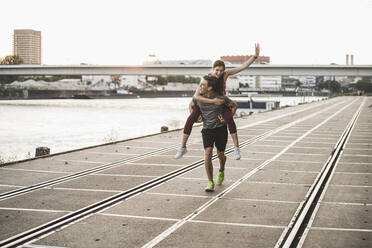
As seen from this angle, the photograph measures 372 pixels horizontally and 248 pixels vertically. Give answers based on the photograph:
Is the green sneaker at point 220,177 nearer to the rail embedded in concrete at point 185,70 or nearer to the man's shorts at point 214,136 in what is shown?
the man's shorts at point 214,136

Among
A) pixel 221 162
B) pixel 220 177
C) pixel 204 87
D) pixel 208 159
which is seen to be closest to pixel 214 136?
pixel 208 159

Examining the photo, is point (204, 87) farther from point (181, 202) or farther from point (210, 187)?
point (181, 202)

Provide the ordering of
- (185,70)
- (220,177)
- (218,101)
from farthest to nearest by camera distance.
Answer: (185,70)
(220,177)
(218,101)

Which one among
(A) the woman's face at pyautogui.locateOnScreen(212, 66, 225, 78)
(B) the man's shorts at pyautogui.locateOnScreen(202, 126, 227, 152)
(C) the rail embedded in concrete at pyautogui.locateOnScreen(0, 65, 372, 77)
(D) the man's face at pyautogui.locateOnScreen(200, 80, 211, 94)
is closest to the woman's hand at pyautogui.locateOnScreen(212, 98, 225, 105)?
(D) the man's face at pyautogui.locateOnScreen(200, 80, 211, 94)

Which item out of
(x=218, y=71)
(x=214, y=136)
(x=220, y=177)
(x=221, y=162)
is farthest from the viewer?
(x=220, y=177)

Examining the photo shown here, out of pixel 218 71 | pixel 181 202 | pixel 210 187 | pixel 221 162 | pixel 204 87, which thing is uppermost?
pixel 218 71

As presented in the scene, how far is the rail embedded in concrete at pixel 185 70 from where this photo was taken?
77.5 metres

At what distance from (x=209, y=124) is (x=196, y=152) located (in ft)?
20.7

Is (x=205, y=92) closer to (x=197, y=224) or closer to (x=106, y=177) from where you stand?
(x=197, y=224)

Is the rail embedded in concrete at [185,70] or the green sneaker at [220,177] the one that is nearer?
the green sneaker at [220,177]

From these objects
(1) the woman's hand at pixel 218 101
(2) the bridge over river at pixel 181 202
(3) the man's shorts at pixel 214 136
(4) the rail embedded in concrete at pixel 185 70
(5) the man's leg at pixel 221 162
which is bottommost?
(2) the bridge over river at pixel 181 202

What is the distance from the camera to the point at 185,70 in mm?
83375

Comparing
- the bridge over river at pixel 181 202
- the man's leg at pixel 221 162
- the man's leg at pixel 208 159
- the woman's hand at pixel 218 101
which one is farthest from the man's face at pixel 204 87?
the bridge over river at pixel 181 202

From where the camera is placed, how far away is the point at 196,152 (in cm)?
1480
